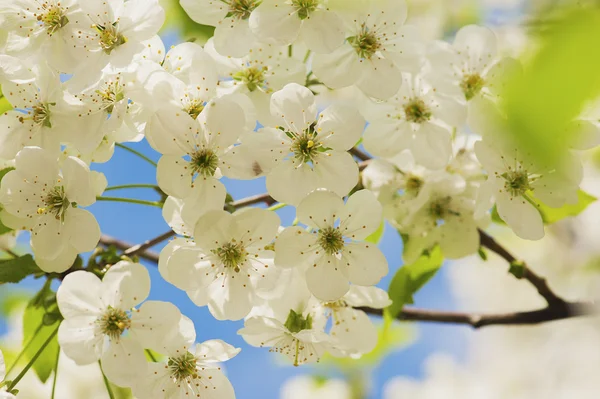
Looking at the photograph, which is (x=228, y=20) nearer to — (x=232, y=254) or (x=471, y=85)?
(x=232, y=254)

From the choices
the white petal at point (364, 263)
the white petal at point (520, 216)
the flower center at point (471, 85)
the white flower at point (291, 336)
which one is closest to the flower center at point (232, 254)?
the white flower at point (291, 336)

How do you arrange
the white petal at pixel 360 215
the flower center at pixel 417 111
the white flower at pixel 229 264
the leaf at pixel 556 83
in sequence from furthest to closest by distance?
1. the flower center at pixel 417 111
2. the white petal at pixel 360 215
3. the white flower at pixel 229 264
4. the leaf at pixel 556 83

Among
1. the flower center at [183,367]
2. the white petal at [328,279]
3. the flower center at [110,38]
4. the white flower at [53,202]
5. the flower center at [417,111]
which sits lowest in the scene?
the flower center at [183,367]

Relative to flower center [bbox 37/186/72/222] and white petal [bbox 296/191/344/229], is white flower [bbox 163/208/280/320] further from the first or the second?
flower center [bbox 37/186/72/222]

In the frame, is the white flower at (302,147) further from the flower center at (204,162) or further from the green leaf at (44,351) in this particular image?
the green leaf at (44,351)

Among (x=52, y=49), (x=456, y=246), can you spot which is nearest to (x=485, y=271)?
(x=456, y=246)

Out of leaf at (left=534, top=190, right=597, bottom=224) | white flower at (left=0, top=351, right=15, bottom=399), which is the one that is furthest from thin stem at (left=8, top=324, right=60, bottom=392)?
leaf at (left=534, top=190, right=597, bottom=224)
